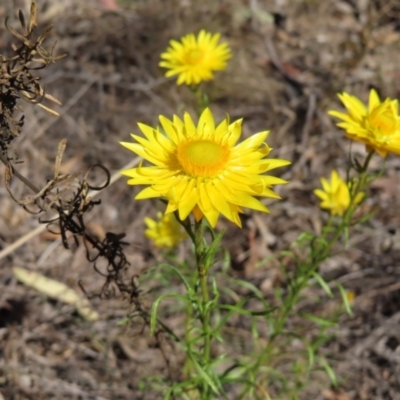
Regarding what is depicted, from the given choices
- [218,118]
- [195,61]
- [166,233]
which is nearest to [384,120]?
[166,233]

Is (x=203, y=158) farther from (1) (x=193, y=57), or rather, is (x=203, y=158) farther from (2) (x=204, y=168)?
(1) (x=193, y=57)

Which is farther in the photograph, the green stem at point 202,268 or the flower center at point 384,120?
the flower center at point 384,120

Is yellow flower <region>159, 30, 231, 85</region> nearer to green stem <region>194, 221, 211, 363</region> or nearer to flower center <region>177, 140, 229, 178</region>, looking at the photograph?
flower center <region>177, 140, 229, 178</region>

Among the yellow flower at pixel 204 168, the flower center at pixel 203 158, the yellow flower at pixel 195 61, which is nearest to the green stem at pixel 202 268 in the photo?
the yellow flower at pixel 204 168

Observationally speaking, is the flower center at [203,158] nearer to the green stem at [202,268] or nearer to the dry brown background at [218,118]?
the green stem at [202,268]

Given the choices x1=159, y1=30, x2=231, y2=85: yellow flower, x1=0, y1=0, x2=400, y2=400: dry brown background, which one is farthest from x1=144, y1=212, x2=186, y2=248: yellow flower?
x1=159, y1=30, x2=231, y2=85: yellow flower
